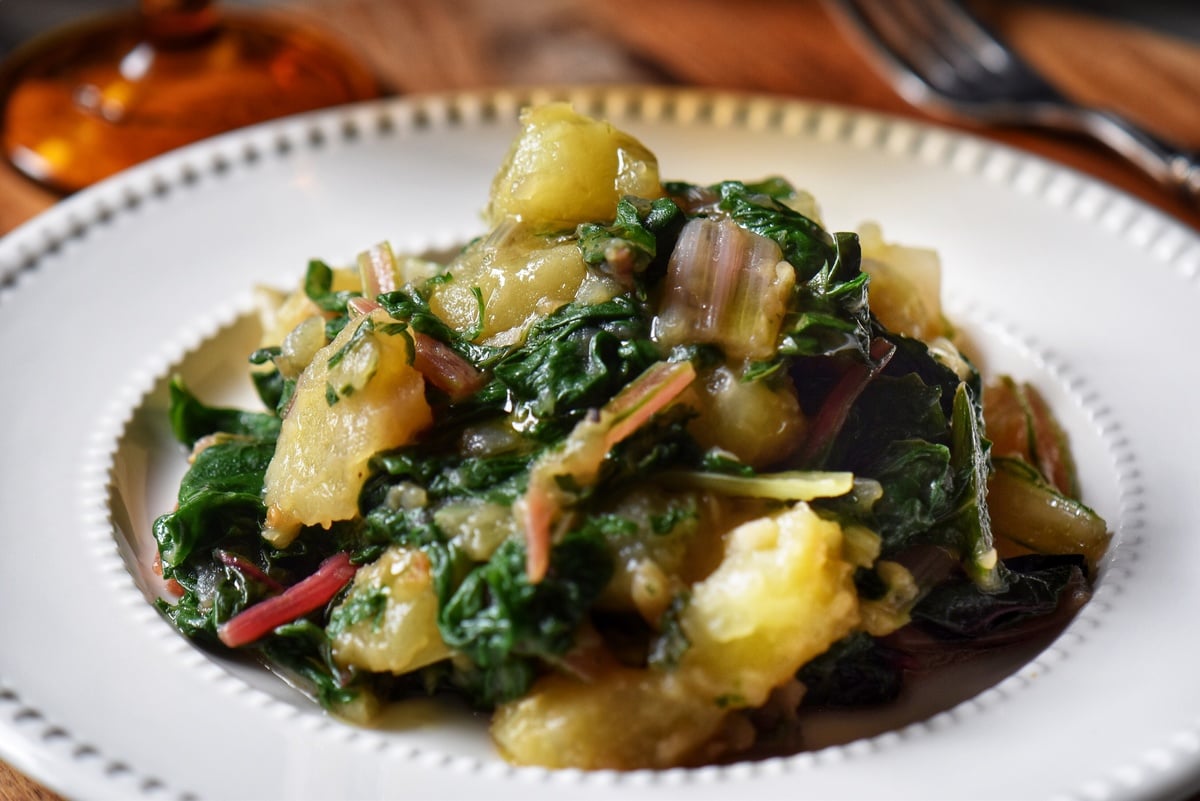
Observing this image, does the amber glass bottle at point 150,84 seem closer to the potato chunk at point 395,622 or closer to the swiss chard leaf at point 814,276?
the swiss chard leaf at point 814,276

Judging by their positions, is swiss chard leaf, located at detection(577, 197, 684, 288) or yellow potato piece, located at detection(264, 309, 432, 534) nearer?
yellow potato piece, located at detection(264, 309, 432, 534)

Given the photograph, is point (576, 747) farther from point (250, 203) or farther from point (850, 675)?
point (250, 203)

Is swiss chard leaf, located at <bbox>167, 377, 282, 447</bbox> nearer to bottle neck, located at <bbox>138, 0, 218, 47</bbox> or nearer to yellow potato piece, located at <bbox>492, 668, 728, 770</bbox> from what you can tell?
yellow potato piece, located at <bbox>492, 668, 728, 770</bbox>

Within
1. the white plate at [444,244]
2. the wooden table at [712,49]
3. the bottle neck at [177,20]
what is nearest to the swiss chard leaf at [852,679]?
the white plate at [444,244]

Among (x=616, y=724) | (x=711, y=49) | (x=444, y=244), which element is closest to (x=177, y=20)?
(x=444, y=244)

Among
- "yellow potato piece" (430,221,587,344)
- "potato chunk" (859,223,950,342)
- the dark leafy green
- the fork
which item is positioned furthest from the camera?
the fork

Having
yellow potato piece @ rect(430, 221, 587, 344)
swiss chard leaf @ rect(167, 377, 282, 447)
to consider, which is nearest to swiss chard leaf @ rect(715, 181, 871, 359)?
yellow potato piece @ rect(430, 221, 587, 344)

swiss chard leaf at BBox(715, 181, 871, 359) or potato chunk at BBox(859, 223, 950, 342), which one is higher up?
swiss chard leaf at BBox(715, 181, 871, 359)

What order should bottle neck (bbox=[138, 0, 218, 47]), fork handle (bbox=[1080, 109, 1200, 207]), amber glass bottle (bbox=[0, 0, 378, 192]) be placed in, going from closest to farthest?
fork handle (bbox=[1080, 109, 1200, 207]) → amber glass bottle (bbox=[0, 0, 378, 192]) → bottle neck (bbox=[138, 0, 218, 47])
